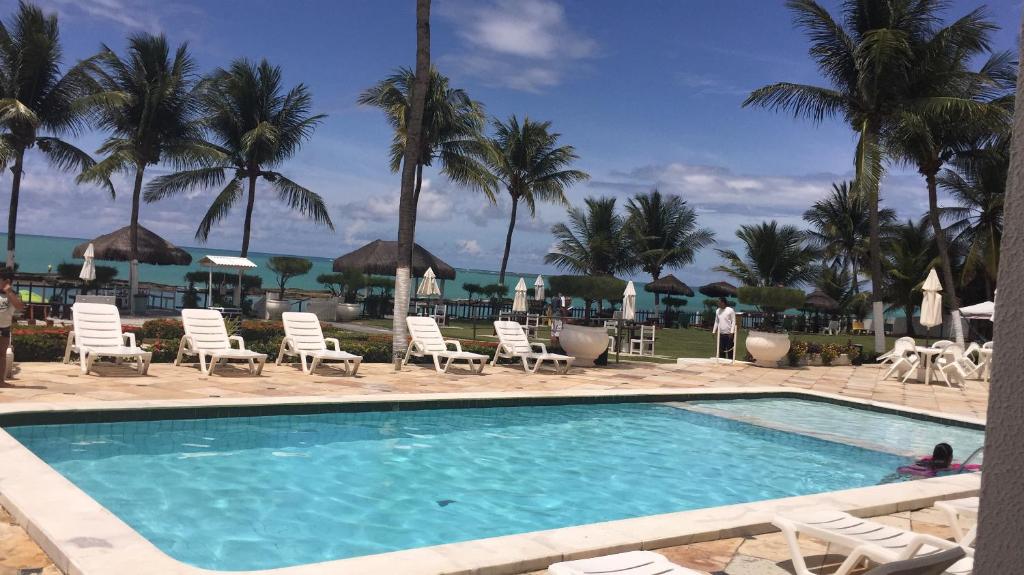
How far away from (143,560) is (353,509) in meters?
2.47

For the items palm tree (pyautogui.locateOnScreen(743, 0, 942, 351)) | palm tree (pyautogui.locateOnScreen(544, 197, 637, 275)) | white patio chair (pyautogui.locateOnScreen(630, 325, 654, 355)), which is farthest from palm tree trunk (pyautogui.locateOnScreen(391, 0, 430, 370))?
palm tree (pyautogui.locateOnScreen(544, 197, 637, 275))

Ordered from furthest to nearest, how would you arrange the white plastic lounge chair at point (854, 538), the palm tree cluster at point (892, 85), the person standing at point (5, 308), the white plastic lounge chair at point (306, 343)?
the palm tree cluster at point (892, 85) → the white plastic lounge chair at point (306, 343) → the person standing at point (5, 308) → the white plastic lounge chair at point (854, 538)

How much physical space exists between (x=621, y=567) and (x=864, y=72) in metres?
19.0

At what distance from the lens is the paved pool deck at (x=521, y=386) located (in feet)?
13.9

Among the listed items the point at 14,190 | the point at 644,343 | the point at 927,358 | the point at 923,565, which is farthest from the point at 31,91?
the point at 923,565

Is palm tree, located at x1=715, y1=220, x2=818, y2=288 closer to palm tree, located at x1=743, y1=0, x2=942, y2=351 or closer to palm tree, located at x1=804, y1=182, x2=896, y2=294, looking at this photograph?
palm tree, located at x1=804, y1=182, x2=896, y2=294

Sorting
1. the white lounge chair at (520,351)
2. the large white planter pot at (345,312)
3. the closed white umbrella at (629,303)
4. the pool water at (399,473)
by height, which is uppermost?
the closed white umbrella at (629,303)

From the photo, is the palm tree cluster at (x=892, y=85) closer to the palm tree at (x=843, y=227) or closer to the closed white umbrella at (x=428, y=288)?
the closed white umbrella at (x=428, y=288)

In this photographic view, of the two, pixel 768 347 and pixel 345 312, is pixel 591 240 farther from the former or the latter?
pixel 768 347

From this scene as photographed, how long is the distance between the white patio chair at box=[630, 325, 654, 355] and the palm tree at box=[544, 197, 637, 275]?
17.2 meters

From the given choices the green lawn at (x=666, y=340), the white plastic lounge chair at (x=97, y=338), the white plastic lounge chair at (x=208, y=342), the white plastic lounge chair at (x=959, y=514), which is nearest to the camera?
the white plastic lounge chair at (x=959, y=514)

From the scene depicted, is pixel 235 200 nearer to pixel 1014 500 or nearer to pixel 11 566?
pixel 11 566

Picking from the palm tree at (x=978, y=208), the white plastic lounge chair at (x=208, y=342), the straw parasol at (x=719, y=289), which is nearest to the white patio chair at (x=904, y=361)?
the palm tree at (x=978, y=208)

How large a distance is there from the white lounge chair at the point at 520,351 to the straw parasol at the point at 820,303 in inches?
962
